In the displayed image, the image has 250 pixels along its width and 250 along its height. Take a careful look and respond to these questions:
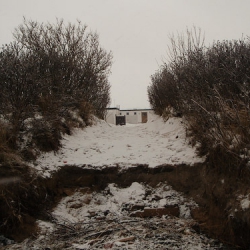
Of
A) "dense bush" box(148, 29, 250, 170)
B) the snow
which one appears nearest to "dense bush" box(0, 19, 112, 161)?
the snow

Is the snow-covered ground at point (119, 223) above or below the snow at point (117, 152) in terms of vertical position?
below

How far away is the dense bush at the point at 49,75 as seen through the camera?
198 inches

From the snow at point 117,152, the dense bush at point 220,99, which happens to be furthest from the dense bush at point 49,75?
the dense bush at point 220,99

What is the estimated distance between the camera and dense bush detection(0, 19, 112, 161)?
504cm

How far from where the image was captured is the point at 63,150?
580cm

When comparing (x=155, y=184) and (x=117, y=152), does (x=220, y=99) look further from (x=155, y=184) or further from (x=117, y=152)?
(x=117, y=152)

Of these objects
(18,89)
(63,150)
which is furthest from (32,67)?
(63,150)

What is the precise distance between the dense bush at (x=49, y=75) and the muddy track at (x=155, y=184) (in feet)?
4.64

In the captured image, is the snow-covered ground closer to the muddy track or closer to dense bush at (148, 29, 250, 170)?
the muddy track

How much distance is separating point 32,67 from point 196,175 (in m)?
4.22

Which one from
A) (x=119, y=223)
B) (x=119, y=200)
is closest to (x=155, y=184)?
(x=119, y=200)

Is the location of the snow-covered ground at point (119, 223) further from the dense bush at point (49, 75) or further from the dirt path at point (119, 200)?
the dense bush at point (49, 75)

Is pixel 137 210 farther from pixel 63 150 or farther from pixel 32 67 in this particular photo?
pixel 32 67

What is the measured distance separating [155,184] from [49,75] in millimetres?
4733
